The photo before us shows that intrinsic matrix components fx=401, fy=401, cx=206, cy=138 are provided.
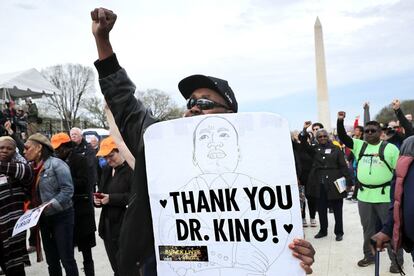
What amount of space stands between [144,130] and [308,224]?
6.96 metres

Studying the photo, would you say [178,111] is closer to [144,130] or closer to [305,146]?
[305,146]

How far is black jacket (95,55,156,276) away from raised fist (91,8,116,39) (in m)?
0.10

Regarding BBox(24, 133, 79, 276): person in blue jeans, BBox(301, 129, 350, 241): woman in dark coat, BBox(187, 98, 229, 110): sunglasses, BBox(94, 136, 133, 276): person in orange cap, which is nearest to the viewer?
BBox(187, 98, 229, 110): sunglasses

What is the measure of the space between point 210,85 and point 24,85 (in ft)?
32.8

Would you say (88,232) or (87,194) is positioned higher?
(87,194)

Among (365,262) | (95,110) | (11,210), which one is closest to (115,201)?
(11,210)

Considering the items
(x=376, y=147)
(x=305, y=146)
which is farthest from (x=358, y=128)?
(x=376, y=147)

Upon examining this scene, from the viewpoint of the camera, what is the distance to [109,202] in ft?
12.3

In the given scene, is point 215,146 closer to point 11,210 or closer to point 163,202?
point 163,202

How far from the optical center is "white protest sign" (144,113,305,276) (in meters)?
1.36

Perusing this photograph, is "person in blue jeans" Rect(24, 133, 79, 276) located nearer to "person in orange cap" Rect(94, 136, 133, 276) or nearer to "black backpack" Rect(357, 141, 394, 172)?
"person in orange cap" Rect(94, 136, 133, 276)

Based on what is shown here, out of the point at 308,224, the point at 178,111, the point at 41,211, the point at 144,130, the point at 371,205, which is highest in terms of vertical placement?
the point at 178,111

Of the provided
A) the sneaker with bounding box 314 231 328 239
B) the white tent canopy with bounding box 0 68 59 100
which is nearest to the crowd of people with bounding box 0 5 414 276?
the sneaker with bounding box 314 231 328 239

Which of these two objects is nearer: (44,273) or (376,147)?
(376,147)
